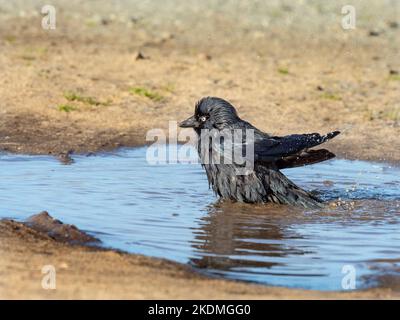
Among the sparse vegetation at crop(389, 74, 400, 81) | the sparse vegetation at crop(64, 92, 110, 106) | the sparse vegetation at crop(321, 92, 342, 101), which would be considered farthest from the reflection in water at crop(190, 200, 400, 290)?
the sparse vegetation at crop(389, 74, 400, 81)

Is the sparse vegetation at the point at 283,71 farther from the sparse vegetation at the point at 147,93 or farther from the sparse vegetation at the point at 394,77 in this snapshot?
the sparse vegetation at the point at 147,93

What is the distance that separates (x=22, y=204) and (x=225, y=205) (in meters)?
1.75

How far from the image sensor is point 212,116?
916 cm

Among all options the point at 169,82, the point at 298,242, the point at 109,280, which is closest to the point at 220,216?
the point at 298,242

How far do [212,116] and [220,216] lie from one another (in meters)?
1.12

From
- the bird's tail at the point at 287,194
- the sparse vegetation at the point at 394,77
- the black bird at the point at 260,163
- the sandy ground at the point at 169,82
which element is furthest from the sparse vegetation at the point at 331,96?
the bird's tail at the point at 287,194

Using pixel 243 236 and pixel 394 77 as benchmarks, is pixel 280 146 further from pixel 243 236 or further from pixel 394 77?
pixel 394 77

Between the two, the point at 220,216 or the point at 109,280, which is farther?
the point at 220,216

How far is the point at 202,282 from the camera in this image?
20.2 feet

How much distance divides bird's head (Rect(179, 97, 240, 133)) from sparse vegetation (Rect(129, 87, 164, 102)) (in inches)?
138

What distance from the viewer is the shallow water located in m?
6.88

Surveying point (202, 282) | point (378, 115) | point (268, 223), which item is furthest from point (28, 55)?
point (202, 282)

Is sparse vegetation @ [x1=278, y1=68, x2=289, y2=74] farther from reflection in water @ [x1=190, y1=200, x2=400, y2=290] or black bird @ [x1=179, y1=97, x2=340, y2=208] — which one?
reflection in water @ [x1=190, y1=200, x2=400, y2=290]

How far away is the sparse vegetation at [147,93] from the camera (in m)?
12.8
